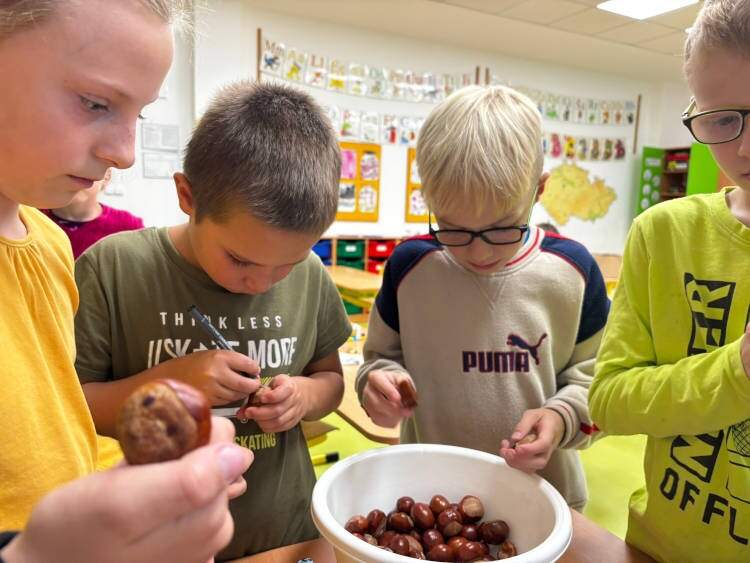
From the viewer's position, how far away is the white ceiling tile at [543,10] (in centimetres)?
438

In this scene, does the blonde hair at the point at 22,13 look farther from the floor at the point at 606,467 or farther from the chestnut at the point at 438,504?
the floor at the point at 606,467

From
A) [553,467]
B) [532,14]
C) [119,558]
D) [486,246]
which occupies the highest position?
[532,14]

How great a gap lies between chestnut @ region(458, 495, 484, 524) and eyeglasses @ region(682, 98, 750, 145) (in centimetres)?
57

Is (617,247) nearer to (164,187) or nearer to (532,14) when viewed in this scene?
(532,14)

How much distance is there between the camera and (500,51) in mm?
5824

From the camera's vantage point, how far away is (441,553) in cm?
71

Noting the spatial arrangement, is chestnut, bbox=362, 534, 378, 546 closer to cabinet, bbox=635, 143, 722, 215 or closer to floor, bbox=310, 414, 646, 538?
floor, bbox=310, 414, 646, 538

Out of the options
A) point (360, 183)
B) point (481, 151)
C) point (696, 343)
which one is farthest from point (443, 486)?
point (360, 183)

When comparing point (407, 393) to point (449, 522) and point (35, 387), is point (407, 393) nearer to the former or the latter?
point (449, 522)

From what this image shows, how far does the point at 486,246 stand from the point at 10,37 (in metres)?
0.71

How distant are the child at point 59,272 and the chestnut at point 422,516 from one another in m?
0.44

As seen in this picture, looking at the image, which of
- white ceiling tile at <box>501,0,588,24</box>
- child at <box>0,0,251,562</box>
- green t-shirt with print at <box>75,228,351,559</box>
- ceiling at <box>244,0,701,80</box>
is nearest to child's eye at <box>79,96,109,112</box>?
child at <box>0,0,251,562</box>

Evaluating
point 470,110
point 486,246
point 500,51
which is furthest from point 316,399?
point 500,51

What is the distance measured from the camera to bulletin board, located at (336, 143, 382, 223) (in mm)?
5387
